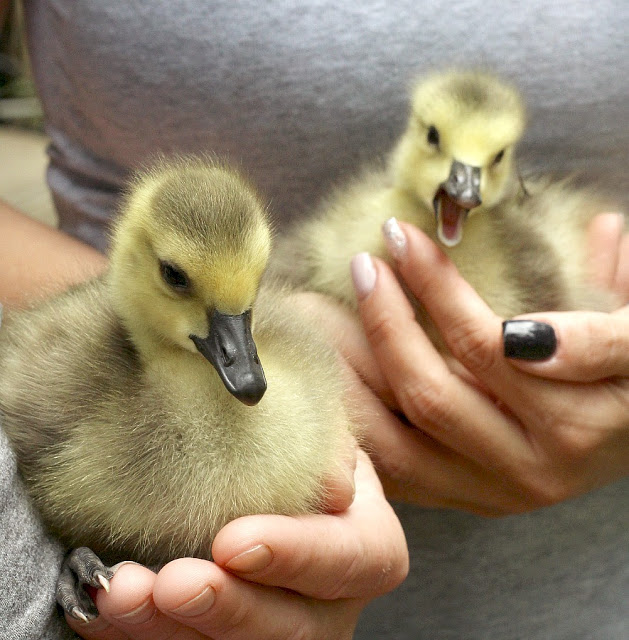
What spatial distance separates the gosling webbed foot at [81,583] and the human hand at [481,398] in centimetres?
33

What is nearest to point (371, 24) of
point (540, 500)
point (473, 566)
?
point (540, 500)

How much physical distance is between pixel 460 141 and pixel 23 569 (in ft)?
1.97

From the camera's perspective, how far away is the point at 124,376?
0.60 metres

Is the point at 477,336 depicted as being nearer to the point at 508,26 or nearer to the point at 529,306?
the point at 529,306

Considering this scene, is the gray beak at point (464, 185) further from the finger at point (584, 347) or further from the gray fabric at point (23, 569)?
the gray fabric at point (23, 569)

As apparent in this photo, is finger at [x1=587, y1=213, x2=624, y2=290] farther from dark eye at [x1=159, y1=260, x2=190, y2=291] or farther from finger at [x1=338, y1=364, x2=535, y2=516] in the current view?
dark eye at [x1=159, y1=260, x2=190, y2=291]

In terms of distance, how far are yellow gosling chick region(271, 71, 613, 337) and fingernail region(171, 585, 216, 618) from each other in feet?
1.47

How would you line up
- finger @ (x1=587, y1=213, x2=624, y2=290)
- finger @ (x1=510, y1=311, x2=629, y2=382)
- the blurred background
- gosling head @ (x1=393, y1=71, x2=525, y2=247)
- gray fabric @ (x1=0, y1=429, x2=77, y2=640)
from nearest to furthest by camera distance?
gray fabric @ (x1=0, y1=429, x2=77, y2=640)
finger @ (x1=510, y1=311, x2=629, y2=382)
gosling head @ (x1=393, y1=71, x2=525, y2=247)
finger @ (x1=587, y1=213, x2=624, y2=290)
the blurred background

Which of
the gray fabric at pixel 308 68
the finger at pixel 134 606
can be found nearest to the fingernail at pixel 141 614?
the finger at pixel 134 606

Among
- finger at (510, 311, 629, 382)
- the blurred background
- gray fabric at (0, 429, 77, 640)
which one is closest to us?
gray fabric at (0, 429, 77, 640)

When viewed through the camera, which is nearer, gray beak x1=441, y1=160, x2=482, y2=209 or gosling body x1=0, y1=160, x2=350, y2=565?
gosling body x1=0, y1=160, x2=350, y2=565

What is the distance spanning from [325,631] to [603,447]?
13.5 inches

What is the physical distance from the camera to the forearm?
0.85 meters

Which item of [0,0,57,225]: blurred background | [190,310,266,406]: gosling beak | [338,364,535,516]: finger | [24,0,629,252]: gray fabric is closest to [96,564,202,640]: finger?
[190,310,266,406]: gosling beak
